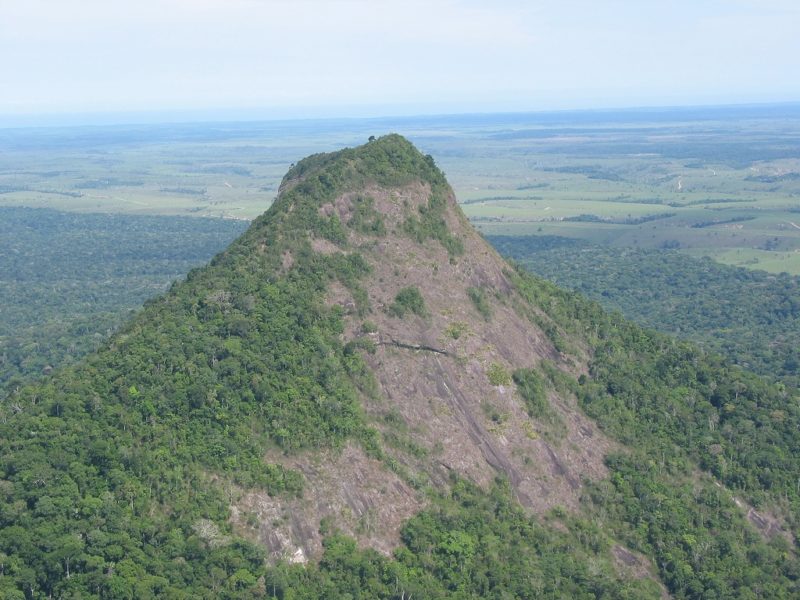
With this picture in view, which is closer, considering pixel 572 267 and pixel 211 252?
pixel 572 267

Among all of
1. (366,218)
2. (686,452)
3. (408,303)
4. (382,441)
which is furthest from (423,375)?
(686,452)

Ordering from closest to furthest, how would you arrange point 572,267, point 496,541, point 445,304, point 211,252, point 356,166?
point 496,541 → point 445,304 → point 356,166 → point 572,267 → point 211,252

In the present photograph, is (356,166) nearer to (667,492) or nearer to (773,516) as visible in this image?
(667,492)

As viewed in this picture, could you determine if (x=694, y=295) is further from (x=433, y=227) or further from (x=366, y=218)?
(x=366, y=218)

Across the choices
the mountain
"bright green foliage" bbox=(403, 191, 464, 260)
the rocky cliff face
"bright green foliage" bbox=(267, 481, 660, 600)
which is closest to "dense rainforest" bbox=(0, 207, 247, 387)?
the mountain

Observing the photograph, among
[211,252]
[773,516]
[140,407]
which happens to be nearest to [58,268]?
[211,252]

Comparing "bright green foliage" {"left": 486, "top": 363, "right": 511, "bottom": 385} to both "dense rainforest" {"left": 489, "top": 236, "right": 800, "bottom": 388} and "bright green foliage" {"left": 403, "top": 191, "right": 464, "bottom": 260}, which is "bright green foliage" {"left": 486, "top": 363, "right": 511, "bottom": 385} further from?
"dense rainforest" {"left": 489, "top": 236, "right": 800, "bottom": 388}

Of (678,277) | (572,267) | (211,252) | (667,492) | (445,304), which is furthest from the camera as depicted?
(211,252)
